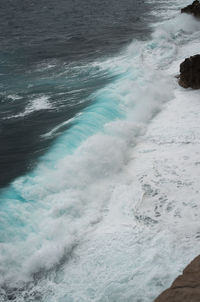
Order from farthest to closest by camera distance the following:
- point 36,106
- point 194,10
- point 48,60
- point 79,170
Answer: point 194,10
point 48,60
point 36,106
point 79,170

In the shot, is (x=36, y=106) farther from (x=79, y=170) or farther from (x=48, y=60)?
(x=48, y=60)

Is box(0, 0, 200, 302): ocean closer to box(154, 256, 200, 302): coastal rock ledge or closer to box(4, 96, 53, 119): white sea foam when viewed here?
box(4, 96, 53, 119): white sea foam

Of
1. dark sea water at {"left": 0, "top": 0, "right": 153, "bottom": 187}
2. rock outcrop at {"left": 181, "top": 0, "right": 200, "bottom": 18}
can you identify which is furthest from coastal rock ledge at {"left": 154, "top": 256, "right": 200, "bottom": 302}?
rock outcrop at {"left": 181, "top": 0, "right": 200, "bottom": 18}

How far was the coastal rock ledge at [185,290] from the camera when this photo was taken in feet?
13.0

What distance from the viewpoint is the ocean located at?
5.39m

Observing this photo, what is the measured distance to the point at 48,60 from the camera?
16.6m

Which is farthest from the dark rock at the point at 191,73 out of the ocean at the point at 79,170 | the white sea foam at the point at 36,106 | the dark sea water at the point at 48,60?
the white sea foam at the point at 36,106

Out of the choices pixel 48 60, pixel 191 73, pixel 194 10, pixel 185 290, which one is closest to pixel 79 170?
pixel 185 290

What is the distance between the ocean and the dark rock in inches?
21.1

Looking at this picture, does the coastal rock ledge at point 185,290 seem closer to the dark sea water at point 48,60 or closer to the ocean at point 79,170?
the ocean at point 79,170

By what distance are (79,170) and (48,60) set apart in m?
10.1

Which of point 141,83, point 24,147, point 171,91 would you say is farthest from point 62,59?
point 24,147

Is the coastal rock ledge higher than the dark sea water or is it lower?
lower

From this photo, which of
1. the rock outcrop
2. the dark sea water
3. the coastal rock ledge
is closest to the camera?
the coastal rock ledge
